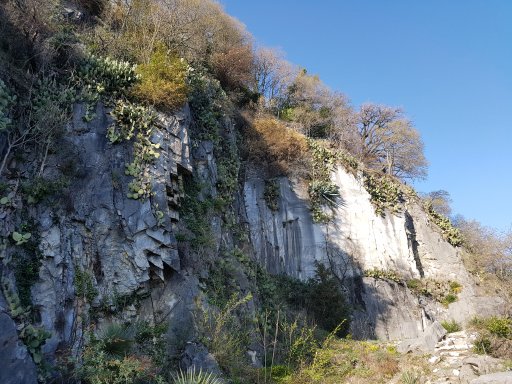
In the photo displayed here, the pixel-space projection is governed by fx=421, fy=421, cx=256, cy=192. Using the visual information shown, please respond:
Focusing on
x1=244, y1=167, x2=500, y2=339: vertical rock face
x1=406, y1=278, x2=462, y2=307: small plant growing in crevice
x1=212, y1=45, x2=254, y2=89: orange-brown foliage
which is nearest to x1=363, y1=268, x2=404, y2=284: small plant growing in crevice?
x1=244, y1=167, x2=500, y2=339: vertical rock face

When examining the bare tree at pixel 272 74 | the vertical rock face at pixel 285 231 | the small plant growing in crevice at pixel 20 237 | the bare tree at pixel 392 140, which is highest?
the bare tree at pixel 272 74

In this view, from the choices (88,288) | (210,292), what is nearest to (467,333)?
(210,292)

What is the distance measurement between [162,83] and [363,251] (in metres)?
11.8

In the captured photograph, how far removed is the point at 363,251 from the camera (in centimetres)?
1872

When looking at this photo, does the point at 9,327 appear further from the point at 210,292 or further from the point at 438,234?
the point at 438,234

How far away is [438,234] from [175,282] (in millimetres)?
16118

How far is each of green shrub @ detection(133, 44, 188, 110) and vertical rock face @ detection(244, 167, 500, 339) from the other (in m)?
6.64

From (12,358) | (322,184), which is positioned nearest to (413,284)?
(322,184)

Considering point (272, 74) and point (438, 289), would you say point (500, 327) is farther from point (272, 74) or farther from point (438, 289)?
point (272, 74)

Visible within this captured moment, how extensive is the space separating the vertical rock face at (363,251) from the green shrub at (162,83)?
6638mm

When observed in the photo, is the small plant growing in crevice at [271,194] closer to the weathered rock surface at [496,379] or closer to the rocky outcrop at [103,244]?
the rocky outcrop at [103,244]

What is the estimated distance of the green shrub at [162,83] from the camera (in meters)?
11.3

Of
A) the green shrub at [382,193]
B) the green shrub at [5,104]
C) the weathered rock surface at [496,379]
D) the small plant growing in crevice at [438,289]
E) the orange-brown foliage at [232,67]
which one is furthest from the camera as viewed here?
Result: the green shrub at [382,193]

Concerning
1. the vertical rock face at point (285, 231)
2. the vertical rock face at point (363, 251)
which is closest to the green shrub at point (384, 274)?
the vertical rock face at point (363, 251)
